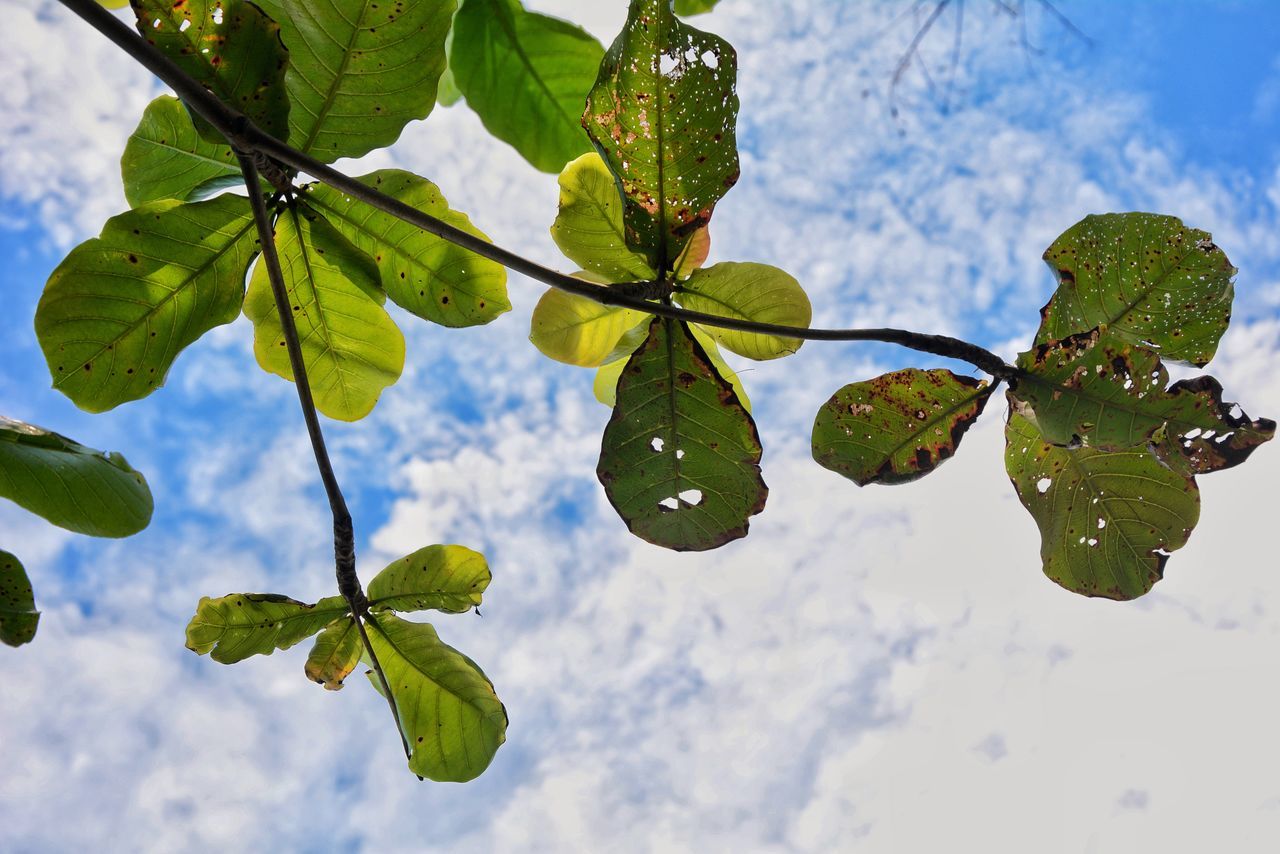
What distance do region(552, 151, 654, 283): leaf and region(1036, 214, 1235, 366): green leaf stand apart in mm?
485

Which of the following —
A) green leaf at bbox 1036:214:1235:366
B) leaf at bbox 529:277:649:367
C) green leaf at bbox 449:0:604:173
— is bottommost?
leaf at bbox 529:277:649:367

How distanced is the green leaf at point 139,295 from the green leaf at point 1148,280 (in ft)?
3.08

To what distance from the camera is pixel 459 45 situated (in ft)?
4.16

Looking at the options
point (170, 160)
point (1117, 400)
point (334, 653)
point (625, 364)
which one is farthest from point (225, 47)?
point (1117, 400)

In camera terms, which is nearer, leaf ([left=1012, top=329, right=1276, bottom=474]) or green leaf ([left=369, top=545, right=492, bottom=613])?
leaf ([left=1012, top=329, right=1276, bottom=474])

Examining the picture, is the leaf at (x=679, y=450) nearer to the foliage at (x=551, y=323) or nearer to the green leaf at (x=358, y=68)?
the foliage at (x=551, y=323)

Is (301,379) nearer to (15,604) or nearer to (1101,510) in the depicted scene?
(15,604)

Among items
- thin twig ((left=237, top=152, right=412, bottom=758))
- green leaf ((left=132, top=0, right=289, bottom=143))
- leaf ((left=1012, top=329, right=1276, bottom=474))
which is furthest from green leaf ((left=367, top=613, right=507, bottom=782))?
leaf ((left=1012, top=329, right=1276, bottom=474))

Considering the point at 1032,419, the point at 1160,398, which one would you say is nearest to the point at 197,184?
the point at 1032,419

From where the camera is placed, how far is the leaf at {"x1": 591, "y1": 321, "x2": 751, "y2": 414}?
3.24 feet

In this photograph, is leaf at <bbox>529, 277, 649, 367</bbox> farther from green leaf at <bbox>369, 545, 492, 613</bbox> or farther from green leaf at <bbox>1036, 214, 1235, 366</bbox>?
green leaf at <bbox>1036, 214, 1235, 366</bbox>

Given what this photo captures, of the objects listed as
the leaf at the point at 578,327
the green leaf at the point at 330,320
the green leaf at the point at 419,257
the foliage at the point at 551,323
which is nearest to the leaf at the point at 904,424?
the foliage at the point at 551,323

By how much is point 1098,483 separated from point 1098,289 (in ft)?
0.78

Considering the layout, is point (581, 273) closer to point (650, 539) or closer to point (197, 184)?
point (650, 539)
